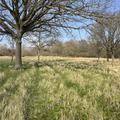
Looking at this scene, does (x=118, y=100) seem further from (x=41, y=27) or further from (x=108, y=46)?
(x=108, y=46)

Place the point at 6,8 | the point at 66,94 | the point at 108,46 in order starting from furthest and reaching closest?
the point at 108,46 → the point at 6,8 → the point at 66,94

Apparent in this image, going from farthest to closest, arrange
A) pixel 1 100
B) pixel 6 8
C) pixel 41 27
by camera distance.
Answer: pixel 41 27
pixel 6 8
pixel 1 100

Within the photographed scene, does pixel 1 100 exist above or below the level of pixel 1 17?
below

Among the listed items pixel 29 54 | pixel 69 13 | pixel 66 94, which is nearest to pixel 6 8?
pixel 69 13

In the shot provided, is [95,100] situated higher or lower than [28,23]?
lower

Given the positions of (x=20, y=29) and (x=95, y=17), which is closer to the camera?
(x=95, y=17)

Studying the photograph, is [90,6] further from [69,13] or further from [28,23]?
[28,23]

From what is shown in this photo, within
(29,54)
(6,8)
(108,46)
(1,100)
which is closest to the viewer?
(1,100)

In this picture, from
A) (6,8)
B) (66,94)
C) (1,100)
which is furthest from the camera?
(6,8)

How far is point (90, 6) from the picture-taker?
1975 centimetres

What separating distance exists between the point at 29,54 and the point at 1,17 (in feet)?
231

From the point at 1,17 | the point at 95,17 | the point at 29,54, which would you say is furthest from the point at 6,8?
the point at 29,54

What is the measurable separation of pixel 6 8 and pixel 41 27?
3423 millimetres

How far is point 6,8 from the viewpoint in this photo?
2169 cm
